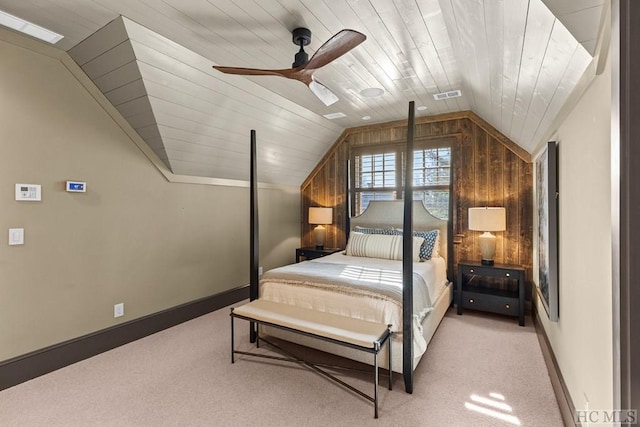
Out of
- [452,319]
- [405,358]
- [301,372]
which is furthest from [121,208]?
[452,319]

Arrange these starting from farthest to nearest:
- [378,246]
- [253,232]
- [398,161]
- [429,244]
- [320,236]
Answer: [320,236] → [398,161] → [378,246] → [429,244] → [253,232]

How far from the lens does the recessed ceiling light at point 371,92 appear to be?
3278 mm

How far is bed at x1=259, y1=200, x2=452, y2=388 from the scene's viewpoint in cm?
231

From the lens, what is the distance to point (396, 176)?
4668 mm

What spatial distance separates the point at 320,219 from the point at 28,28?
3.70m

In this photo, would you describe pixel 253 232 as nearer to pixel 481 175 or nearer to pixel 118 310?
pixel 118 310

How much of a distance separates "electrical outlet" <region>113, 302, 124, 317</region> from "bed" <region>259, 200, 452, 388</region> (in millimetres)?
1367

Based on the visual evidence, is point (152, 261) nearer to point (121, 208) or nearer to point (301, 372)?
point (121, 208)

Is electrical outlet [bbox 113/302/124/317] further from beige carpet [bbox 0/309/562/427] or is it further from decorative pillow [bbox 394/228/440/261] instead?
decorative pillow [bbox 394/228/440/261]

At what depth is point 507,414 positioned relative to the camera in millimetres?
1961

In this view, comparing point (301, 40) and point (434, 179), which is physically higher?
point (301, 40)

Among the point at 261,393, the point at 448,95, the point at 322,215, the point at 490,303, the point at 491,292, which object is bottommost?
the point at 261,393

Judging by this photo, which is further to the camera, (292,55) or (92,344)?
(92,344)

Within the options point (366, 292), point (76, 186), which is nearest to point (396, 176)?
point (366, 292)
